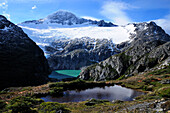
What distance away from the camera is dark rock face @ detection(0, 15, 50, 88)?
123588 millimetres

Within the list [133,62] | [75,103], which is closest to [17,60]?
[133,62]

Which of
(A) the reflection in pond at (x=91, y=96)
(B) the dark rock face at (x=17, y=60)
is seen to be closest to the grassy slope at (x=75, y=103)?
(A) the reflection in pond at (x=91, y=96)

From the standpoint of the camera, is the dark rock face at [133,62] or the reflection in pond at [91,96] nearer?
the reflection in pond at [91,96]

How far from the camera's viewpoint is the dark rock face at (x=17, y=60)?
12359cm

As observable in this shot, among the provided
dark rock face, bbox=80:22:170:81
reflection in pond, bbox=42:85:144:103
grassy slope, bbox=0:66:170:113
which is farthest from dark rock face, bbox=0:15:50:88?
reflection in pond, bbox=42:85:144:103

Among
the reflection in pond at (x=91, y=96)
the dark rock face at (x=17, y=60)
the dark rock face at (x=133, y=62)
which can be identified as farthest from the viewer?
the dark rock face at (x=17, y=60)

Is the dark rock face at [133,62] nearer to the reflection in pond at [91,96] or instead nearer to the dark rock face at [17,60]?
the dark rock face at [17,60]

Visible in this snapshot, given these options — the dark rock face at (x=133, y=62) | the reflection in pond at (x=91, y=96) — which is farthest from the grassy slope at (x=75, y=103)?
the dark rock face at (x=133, y=62)

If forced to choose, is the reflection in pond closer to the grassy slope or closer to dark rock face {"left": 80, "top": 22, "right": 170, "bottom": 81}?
the grassy slope

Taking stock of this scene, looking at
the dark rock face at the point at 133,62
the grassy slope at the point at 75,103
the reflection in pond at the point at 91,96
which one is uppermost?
the dark rock face at the point at 133,62

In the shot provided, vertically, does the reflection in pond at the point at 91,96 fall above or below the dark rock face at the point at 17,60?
below

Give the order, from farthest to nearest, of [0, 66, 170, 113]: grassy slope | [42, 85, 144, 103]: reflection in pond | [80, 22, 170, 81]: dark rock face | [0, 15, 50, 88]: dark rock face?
[0, 15, 50, 88]: dark rock face < [80, 22, 170, 81]: dark rock face < [42, 85, 144, 103]: reflection in pond < [0, 66, 170, 113]: grassy slope

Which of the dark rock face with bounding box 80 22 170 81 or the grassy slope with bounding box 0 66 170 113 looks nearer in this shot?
the grassy slope with bounding box 0 66 170 113

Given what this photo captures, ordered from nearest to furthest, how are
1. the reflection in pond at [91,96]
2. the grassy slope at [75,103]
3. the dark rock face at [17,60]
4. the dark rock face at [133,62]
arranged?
the grassy slope at [75,103] < the reflection in pond at [91,96] < the dark rock face at [133,62] < the dark rock face at [17,60]
